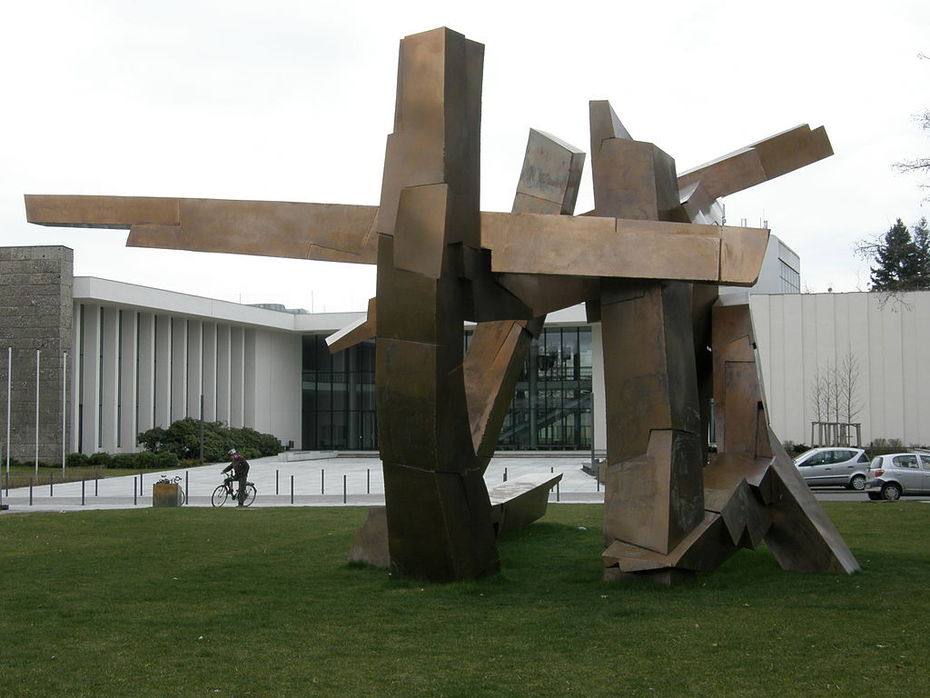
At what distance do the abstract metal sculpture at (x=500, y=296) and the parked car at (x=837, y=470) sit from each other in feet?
51.4

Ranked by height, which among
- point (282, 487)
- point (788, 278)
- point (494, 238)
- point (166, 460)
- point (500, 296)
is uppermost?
point (788, 278)

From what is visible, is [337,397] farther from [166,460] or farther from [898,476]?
[898,476]

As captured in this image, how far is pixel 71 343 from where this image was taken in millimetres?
42719

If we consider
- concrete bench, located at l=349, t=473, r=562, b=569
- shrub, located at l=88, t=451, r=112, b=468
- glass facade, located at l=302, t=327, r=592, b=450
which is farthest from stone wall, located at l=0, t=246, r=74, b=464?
concrete bench, located at l=349, t=473, r=562, b=569

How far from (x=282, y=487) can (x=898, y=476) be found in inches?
693

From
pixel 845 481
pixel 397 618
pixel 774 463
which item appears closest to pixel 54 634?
pixel 397 618

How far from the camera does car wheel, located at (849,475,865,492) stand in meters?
26.7

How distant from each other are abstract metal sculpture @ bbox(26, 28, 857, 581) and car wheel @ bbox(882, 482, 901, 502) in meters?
13.4

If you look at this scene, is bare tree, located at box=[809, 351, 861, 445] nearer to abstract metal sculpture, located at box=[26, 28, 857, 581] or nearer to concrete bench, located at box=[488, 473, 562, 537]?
concrete bench, located at box=[488, 473, 562, 537]

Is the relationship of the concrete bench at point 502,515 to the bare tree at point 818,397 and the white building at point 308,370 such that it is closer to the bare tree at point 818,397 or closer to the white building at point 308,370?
the white building at point 308,370

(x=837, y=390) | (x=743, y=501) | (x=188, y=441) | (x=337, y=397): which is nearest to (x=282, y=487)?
(x=188, y=441)

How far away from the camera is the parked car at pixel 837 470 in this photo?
26.7 meters

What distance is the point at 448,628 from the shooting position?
852 centimetres

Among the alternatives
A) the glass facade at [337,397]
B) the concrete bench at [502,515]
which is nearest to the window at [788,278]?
the glass facade at [337,397]
